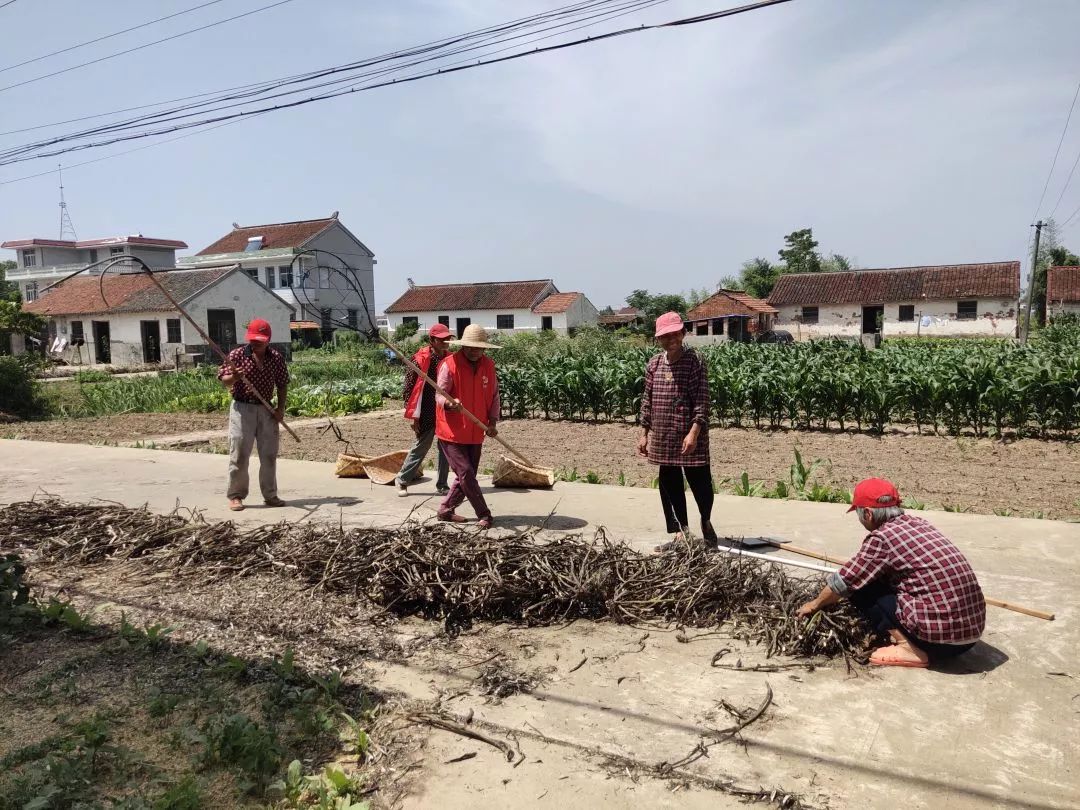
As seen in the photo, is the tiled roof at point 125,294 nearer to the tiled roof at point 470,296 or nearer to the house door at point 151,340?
the house door at point 151,340

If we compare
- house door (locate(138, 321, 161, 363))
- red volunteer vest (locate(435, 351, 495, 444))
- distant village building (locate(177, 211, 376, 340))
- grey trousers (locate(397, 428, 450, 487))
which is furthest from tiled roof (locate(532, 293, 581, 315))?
red volunteer vest (locate(435, 351, 495, 444))

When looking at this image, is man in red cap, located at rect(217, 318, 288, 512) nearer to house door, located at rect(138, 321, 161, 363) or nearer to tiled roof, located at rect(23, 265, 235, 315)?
tiled roof, located at rect(23, 265, 235, 315)

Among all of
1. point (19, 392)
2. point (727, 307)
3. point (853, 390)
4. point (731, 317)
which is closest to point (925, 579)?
point (853, 390)

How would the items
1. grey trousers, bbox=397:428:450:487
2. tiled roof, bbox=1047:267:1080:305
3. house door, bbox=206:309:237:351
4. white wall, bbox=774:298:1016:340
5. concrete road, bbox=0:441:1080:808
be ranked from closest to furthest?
concrete road, bbox=0:441:1080:808
grey trousers, bbox=397:428:450:487
house door, bbox=206:309:237:351
white wall, bbox=774:298:1016:340
tiled roof, bbox=1047:267:1080:305

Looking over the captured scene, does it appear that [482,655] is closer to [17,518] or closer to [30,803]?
[30,803]

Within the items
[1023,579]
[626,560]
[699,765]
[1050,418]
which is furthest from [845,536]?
[1050,418]

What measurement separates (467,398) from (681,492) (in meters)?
1.96

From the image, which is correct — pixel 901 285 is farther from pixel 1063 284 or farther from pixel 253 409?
pixel 253 409

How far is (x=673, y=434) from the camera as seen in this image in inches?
243

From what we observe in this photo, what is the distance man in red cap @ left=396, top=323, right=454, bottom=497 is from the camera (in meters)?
8.45

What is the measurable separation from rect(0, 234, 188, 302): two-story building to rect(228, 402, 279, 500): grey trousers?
5215cm

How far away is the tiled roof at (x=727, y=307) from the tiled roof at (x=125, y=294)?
82.4 feet

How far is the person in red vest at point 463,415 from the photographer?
6.83 metres

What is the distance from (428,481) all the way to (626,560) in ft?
14.4
